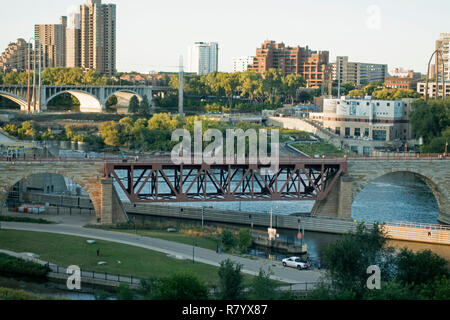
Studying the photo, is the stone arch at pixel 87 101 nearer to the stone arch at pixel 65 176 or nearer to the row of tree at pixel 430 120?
the row of tree at pixel 430 120

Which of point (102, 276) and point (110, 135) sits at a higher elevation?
point (110, 135)

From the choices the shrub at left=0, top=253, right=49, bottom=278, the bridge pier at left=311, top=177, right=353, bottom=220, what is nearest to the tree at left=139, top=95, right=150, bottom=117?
the bridge pier at left=311, top=177, right=353, bottom=220

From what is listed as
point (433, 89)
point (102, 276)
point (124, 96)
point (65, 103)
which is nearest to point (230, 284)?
point (102, 276)

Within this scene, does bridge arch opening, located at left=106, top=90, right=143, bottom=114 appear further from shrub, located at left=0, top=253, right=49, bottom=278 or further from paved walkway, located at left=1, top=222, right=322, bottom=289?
shrub, located at left=0, top=253, right=49, bottom=278

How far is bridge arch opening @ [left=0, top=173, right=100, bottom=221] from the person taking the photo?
54312 millimetres

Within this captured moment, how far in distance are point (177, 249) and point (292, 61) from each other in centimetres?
14568

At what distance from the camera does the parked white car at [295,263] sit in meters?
42.0

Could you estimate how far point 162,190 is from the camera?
6912 centimetres

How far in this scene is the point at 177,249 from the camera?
145 ft

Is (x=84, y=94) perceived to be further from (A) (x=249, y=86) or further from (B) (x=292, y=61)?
(B) (x=292, y=61)

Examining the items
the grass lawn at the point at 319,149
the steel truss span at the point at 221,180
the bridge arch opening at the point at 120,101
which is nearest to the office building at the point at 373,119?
the grass lawn at the point at 319,149

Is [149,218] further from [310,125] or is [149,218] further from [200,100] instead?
[200,100]

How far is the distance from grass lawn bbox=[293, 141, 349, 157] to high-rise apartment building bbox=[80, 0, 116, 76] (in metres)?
101

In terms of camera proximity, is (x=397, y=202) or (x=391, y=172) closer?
(x=391, y=172)
